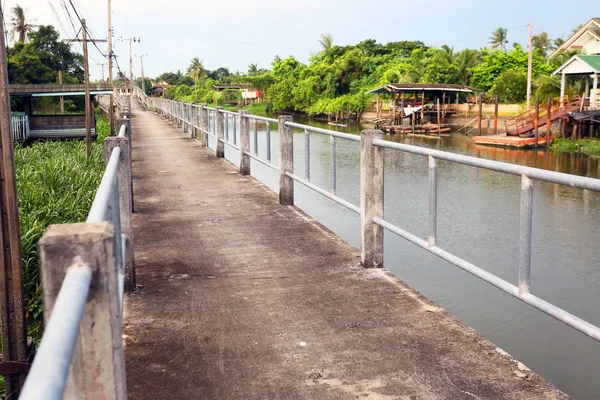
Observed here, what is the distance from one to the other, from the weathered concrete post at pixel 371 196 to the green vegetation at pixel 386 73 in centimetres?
4146

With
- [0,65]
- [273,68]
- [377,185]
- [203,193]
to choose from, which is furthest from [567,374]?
[273,68]

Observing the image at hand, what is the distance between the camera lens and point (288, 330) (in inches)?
180

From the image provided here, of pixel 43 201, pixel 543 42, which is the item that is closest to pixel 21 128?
pixel 43 201

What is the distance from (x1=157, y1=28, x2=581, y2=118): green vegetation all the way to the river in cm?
2759

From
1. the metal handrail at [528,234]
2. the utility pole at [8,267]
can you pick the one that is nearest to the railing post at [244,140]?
the utility pole at [8,267]

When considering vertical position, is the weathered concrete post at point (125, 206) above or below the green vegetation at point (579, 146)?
above

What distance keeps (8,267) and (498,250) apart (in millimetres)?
9483

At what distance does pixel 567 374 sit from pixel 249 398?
5.22 m

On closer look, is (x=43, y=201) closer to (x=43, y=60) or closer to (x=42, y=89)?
(x=42, y=89)

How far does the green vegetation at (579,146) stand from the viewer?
108 ft

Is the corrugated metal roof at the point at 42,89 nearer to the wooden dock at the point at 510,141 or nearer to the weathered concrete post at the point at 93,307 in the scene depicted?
the wooden dock at the point at 510,141

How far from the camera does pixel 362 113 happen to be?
2520 inches

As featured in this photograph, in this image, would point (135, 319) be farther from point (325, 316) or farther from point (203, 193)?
point (203, 193)

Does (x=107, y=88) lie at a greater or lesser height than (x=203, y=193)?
greater
